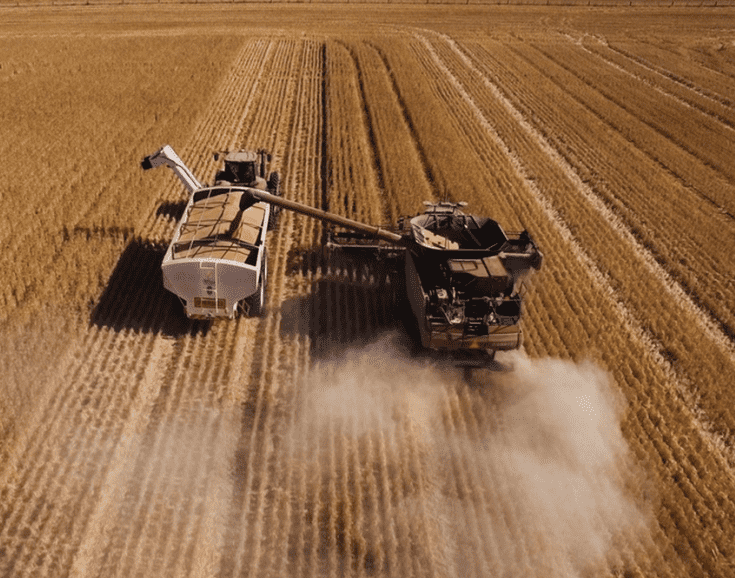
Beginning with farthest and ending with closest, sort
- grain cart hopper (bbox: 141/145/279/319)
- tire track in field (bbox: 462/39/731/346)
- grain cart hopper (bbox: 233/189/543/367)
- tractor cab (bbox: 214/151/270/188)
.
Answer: tractor cab (bbox: 214/151/270/188), tire track in field (bbox: 462/39/731/346), grain cart hopper (bbox: 141/145/279/319), grain cart hopper (bbox: 233/189/543/367)

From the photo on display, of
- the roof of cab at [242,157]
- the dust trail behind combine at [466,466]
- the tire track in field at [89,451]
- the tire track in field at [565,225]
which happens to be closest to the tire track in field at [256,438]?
the tire track in field at [89,451]

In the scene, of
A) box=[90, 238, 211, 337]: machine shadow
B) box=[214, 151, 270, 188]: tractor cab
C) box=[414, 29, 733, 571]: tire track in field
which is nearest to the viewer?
box=[414, 29, 733, 571]: tire track in field

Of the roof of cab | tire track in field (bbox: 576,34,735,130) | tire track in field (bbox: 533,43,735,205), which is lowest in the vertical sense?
the roof of cab

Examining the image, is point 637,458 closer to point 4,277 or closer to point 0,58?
point 4,277

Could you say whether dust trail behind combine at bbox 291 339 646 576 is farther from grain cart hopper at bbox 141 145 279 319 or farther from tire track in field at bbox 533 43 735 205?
tire track in field at bbox 533 43 735 205

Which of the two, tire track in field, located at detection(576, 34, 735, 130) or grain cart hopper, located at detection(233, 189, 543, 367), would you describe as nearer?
grain cart hopper, located at detection(233, 189, 543, 367)

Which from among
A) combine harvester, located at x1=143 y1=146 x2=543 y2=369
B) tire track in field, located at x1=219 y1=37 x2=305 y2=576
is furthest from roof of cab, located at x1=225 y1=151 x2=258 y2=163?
combine harvester, located at x1=143 y1=146 x2=543 y2=369

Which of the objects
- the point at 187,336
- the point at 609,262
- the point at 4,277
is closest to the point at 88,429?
the point at 187,336
